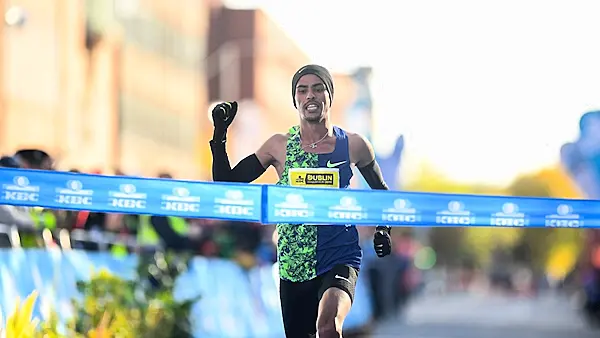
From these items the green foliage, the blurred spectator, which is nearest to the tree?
the green foliage

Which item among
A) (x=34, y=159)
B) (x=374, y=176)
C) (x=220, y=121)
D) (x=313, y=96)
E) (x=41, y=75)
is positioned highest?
(x=41, y=75)

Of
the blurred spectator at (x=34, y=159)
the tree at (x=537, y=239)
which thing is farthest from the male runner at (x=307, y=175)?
the tree at (x=537, y=239)

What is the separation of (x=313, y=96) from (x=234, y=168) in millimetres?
696

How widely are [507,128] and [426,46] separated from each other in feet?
12.8

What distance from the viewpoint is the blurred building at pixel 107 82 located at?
30953 mm

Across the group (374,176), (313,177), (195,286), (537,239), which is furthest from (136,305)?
(537,239)

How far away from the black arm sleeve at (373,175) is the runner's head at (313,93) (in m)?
0.44

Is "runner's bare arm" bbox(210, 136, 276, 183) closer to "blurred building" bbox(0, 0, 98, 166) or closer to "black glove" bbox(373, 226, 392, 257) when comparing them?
"black glove" bbox(373, 226, 392, 257)

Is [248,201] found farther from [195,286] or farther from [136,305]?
[195,286]

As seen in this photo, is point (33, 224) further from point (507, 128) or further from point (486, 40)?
point (507, 128)

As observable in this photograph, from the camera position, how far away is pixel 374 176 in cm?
850

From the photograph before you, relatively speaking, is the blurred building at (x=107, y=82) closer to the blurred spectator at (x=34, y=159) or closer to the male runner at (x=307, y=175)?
the blurred spectator at (x=34, y=159)

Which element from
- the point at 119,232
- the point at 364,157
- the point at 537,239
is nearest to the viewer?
the point at 364,157

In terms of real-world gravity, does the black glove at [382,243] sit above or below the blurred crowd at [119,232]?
below
